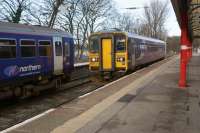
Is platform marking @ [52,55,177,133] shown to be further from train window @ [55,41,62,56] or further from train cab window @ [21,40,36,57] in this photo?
train window @ [55,41,62,56]

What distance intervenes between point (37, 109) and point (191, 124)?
5.93 m

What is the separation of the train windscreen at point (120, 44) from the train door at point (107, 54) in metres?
0.40

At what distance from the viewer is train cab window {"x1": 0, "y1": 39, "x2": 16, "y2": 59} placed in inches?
512

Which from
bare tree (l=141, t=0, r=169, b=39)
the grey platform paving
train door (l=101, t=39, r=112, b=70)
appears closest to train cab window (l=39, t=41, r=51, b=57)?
the grey platform paving

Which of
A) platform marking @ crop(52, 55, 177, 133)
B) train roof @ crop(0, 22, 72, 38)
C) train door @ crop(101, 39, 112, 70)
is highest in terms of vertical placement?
train roof @ crop(0, 22, 72, 38)

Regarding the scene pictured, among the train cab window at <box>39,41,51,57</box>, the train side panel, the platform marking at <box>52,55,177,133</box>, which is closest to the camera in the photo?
the platform marking at <box>52,55,177,133</box>

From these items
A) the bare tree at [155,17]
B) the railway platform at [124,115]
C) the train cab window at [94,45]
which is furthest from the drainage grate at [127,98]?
the bare tree at [155,17]

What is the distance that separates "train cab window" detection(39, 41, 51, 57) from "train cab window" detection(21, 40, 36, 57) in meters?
0.60

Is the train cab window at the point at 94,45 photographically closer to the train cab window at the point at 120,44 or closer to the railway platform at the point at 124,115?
the train cab window at the point at 120,44

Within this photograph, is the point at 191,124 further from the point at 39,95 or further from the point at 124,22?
the point at 124,22

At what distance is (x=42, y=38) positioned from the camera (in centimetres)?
1619

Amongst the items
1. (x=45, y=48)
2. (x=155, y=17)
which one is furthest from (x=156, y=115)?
(x=155, y=17)

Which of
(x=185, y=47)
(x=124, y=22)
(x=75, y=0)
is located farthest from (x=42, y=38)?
(x=124, y=22)

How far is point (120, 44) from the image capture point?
24.3m
